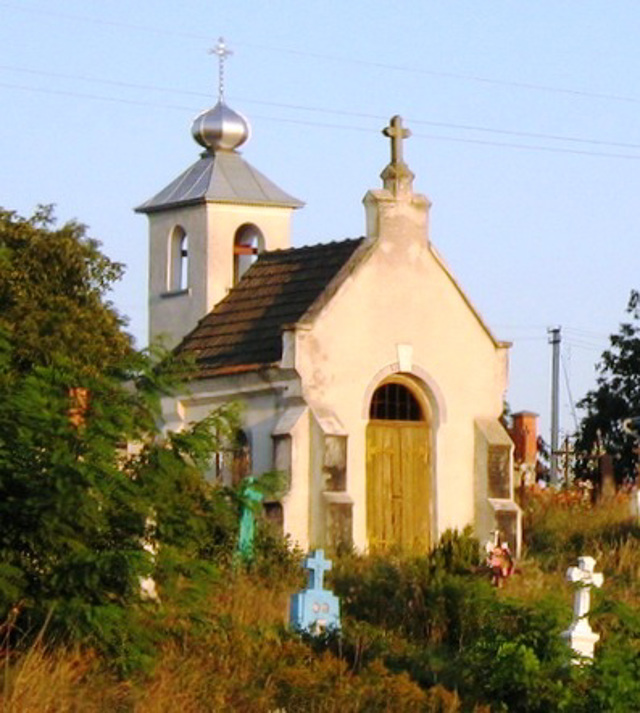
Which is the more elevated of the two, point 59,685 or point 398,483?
point 398,483

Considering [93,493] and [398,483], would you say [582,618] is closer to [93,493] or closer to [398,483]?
[93,493]

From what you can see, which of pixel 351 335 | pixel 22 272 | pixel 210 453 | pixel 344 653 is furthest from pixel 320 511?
pixel 210 453

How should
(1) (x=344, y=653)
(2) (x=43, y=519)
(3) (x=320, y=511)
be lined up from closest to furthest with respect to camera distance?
(2) (x=43, y=519), (1) (x=344, y=653), (3) (x=320, y=511)

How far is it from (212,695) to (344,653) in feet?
11.6

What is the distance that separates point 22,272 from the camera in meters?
38.4

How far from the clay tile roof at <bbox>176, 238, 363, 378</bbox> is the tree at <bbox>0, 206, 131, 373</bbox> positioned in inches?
54.0

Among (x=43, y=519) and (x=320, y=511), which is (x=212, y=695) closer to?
(x=43, y=519)

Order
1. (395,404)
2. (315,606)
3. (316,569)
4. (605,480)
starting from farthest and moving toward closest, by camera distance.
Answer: (605,480) → (395,404) → (316,569) → (315,606)

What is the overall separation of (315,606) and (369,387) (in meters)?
11.2

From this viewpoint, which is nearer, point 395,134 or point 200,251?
point 395,134

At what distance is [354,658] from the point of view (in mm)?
25234

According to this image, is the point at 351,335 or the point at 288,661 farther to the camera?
the point at 351,335

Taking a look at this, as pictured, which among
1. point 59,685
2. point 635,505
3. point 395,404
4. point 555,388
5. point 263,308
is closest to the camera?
point 59,685

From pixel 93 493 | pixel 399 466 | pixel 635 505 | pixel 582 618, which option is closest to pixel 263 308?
pixel 399 466
